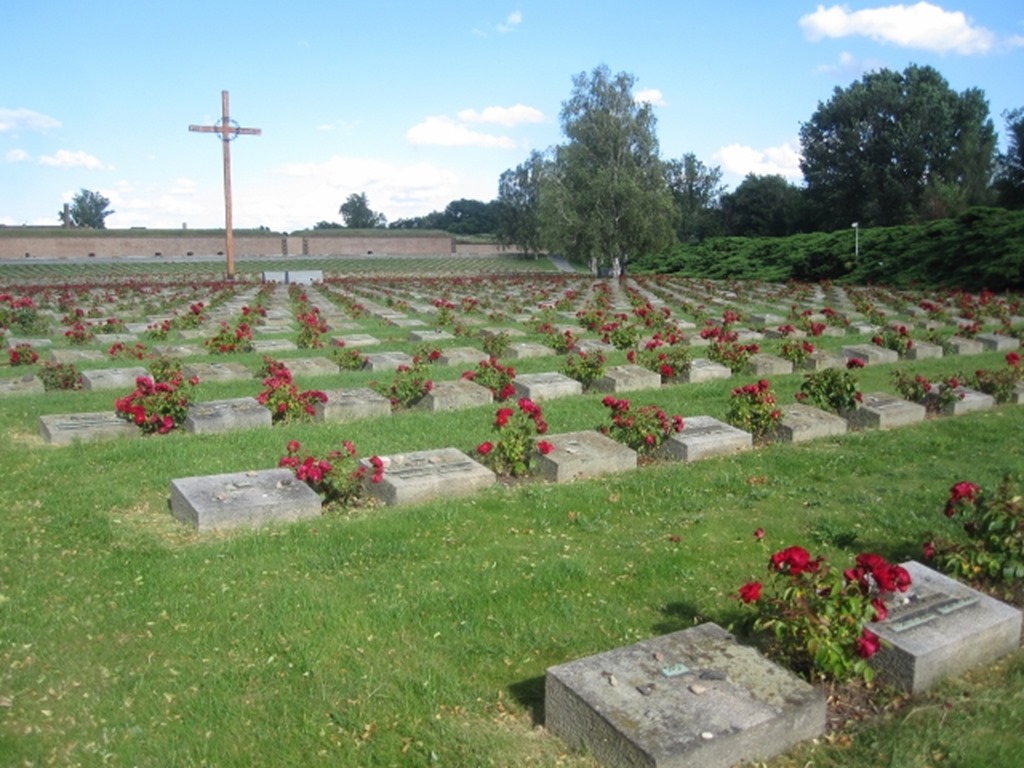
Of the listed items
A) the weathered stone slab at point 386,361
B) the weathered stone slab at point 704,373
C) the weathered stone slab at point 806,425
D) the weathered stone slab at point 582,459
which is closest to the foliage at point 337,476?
the weathered stone slab at point 582,459

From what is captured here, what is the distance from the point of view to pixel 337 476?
580 centimetres

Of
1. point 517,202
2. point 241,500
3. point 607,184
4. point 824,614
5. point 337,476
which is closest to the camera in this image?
point 824,614

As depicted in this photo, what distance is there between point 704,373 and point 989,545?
6.73m

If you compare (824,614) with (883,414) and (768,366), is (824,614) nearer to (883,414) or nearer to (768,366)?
(883,414)

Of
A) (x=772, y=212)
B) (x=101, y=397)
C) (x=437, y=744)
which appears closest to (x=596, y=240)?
(x=772, y=212)

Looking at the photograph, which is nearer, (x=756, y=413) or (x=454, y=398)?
(x=756, y=413)

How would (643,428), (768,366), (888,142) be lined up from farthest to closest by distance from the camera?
1. (888,142)
2. (768,366)
3. (643,428)

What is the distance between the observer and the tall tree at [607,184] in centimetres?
3703

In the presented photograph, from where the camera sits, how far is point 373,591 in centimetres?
443

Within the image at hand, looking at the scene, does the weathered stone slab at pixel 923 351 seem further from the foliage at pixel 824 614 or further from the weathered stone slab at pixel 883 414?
the foliage at pixel 824 614

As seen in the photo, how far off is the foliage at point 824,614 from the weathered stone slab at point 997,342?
11.7m

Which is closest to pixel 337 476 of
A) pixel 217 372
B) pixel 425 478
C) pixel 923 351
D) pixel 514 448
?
pixel 425 478

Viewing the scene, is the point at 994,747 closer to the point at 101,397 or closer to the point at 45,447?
the point at 45,447

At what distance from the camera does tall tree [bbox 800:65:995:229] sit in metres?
47.9
